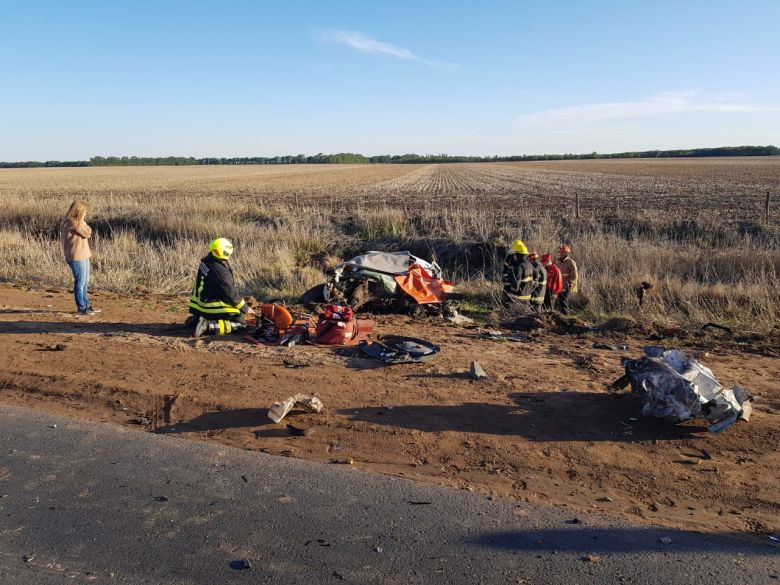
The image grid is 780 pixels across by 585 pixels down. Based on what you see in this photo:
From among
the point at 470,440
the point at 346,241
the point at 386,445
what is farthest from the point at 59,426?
the point at 346,241

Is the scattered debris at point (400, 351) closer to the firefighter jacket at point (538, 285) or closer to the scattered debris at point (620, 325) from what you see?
the scattered debris at point (620, 325)

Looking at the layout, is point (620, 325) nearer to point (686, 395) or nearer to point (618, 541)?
point (686, 395)

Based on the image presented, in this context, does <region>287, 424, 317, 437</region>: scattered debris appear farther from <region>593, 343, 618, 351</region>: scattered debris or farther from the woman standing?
the woman standing

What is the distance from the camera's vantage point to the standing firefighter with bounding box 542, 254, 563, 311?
35.1 ft

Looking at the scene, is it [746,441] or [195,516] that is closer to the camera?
[195,516]

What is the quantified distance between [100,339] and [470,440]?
15.7 ft

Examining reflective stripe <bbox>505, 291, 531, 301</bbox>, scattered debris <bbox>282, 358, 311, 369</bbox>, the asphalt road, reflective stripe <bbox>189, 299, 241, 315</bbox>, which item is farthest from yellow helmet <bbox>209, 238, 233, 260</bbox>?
reflective stripe <bbox>505, 291, 531, 301</bbox>

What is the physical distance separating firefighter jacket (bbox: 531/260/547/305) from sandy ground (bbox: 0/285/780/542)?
2144mm

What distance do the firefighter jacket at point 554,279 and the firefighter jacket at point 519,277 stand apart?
599mm

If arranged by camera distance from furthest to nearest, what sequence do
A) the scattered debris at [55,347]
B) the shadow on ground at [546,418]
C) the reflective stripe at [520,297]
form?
the reflective stripe at [520,297], the scattered debris at [55,347], the shadow on ground at [546,418]

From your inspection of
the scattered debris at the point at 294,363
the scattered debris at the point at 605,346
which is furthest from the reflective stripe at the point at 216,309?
the scattered debris at the point at 605,346

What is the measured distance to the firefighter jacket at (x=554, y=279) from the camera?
421 inches

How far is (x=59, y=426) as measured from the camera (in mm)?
5324

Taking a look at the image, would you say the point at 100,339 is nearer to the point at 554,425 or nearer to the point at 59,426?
the point at 59,426
